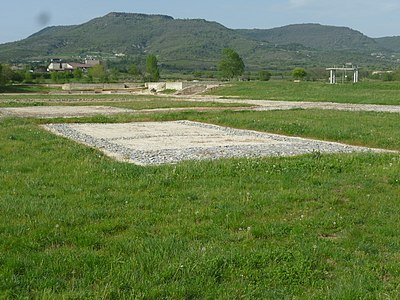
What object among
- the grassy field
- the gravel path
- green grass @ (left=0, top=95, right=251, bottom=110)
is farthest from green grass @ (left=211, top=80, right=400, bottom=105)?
the grassy field

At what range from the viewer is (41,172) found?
12.7m

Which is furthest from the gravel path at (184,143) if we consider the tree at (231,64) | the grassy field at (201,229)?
the tree at (231,64)

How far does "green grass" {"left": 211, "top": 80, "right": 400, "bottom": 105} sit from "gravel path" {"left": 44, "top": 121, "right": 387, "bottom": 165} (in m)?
28.0

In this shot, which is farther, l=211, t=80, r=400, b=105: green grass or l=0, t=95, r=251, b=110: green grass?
l=211, t=80, r=400, b=105: green grass

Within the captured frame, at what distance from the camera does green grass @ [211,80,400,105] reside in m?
52.8

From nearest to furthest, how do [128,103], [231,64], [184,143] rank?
[184,143], [128,103], [231,64]

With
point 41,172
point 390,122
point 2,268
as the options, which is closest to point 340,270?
point 2,268

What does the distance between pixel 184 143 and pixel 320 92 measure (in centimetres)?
4733

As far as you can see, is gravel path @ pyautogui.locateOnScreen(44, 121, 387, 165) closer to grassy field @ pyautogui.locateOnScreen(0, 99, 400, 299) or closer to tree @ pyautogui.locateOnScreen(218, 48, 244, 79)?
grassy field @ pyautogui.locateOnScreen(0, 99, 400, 299)

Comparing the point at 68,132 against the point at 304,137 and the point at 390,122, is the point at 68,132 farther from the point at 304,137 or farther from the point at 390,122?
the point at 390,122

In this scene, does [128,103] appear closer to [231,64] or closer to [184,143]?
[184,143]

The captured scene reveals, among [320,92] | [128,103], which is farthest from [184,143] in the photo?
[320,92]

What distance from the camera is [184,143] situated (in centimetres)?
1969

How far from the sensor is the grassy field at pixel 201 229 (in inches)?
244
